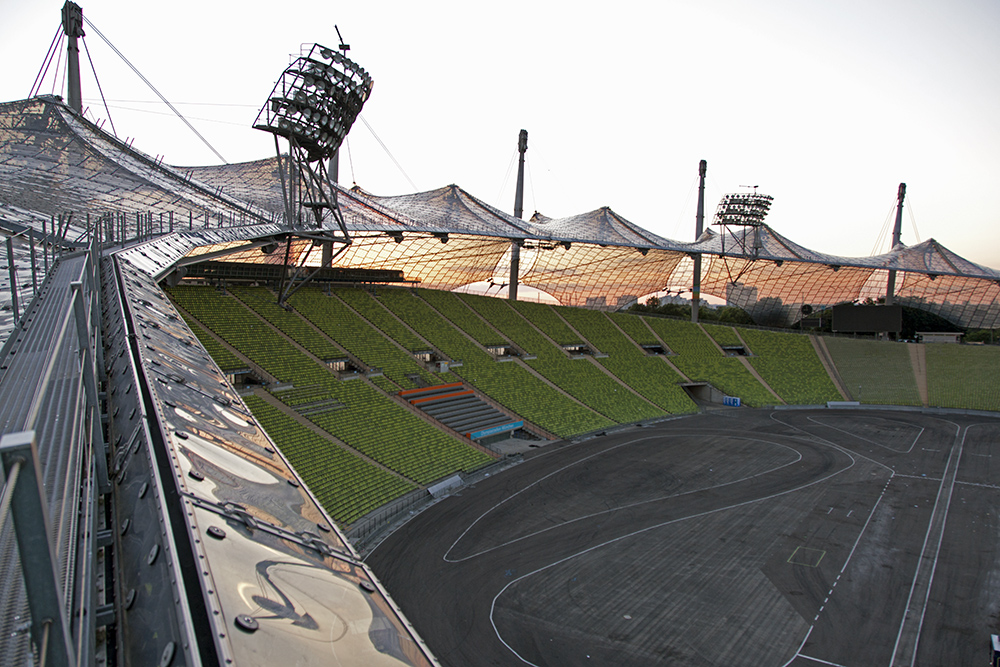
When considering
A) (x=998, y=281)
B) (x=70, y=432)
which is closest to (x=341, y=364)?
(x=70, y=432)

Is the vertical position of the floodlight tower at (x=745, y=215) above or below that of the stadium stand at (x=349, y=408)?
above

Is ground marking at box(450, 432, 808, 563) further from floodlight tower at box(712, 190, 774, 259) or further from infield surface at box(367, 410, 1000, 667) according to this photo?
floodlight tower at box(712, 190, 774, 259)

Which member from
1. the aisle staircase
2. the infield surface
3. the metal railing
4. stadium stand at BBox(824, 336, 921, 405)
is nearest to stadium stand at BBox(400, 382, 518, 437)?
the aisle staircase

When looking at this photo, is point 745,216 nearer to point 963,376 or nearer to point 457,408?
point 963,376

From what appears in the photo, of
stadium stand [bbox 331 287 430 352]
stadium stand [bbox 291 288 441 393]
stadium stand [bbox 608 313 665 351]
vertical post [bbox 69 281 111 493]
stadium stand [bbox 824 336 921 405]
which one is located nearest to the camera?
vertical post [bbox 69 281 111 493]

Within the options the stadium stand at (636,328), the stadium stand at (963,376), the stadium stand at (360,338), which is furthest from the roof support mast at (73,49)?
the stadium stand at (963,376)

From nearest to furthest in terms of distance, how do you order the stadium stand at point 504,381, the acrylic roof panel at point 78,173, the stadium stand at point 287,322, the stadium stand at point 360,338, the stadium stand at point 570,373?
the acrylic roof panel at point 78,173
the stadium stand at point 287,322
the stadium stand at point 360,338
the stadium stand at point 504,381
the stadium stand at point 570,373

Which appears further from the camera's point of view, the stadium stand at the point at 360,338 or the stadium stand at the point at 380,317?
the stadium stand at the point at 380,317

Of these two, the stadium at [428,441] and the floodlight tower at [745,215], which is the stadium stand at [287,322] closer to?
the stadium at [428,441]
